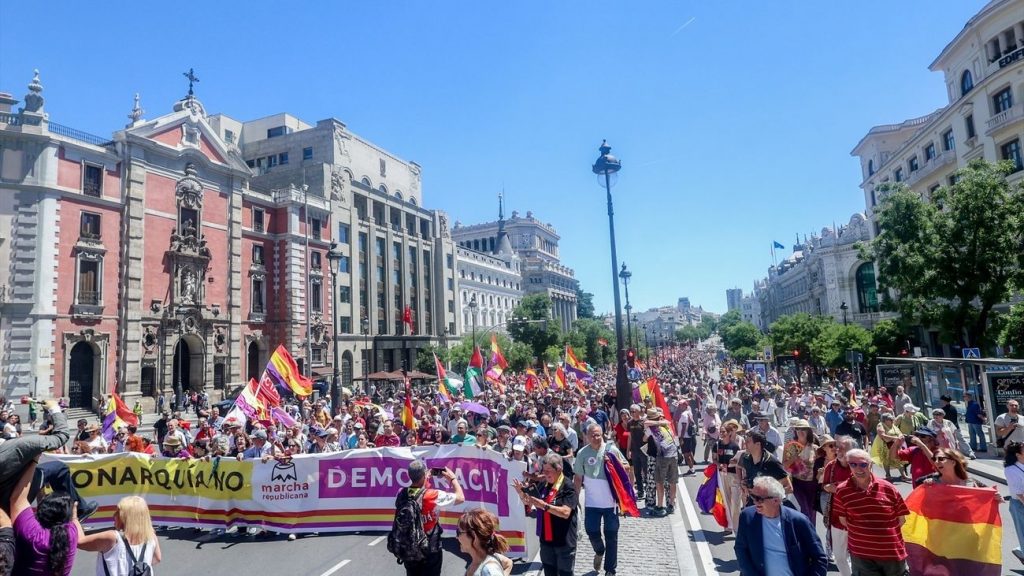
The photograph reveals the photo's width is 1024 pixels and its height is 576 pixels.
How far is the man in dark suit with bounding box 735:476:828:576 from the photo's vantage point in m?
4.42

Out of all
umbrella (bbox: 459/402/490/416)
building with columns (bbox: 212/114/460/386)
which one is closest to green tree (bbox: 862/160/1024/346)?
umbrella (bbox: 459/402/490/416)

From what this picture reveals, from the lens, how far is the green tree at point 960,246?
2084 centimetres

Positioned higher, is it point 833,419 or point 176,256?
point 176,256

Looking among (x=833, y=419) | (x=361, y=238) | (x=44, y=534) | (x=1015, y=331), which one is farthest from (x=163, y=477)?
(x=361, y=238)

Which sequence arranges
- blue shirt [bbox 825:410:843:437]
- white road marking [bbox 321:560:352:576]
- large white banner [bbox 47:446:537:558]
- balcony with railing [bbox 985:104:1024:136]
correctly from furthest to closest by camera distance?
balcony with railing [bbox 985:104:1024:136], blue shirt [bbox 825:410:843:437], large white banner [bbox 47:446:537:558], white road marking [bbox 321:560:352:576]

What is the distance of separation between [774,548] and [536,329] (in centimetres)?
5610

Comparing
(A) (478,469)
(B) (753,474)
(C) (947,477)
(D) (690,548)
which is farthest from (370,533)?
(C) (947,477)

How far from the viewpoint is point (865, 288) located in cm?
5788

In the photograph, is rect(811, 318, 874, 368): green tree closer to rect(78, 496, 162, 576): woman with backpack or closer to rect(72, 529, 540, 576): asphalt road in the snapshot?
rect(72, 529, 540, 576): asphalt road

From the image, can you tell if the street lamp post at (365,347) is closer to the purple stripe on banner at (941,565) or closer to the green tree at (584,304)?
the purple stripe on banner at (941,565)

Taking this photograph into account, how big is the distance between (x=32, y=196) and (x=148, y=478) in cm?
2613

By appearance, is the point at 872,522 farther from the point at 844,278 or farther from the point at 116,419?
the point at 844,278

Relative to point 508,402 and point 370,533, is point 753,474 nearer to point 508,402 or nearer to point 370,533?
point 370,533

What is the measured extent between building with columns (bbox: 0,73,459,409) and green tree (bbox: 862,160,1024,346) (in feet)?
82.9
